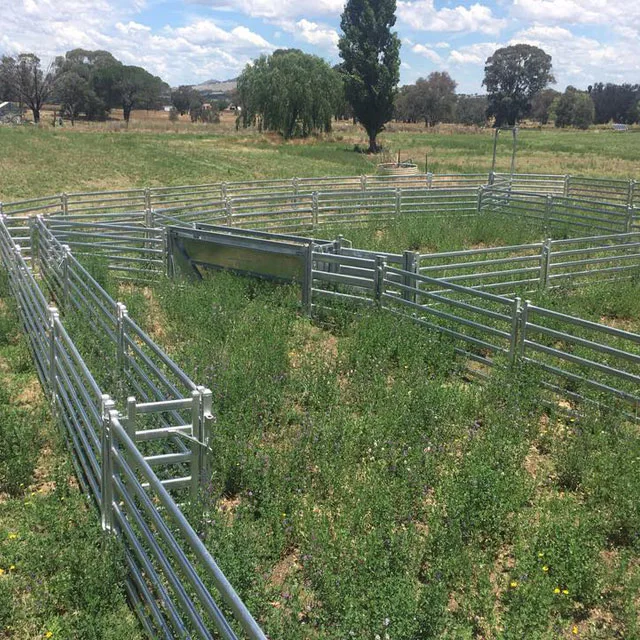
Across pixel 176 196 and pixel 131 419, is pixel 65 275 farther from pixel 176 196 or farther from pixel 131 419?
pixel 176 196

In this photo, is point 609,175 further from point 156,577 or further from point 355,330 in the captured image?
point 156,577

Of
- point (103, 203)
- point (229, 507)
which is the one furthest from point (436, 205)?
point (229, 507)

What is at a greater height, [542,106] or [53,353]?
[542,106]

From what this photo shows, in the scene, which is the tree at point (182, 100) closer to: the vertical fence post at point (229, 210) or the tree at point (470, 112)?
the tree at point (470, 112)

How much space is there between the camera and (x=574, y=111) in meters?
122

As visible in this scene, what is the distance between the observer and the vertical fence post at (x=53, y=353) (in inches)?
250

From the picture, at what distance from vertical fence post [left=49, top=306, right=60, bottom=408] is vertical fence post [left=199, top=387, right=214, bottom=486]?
2436 millimetres

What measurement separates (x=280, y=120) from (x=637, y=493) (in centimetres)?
4983

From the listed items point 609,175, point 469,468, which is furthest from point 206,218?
point 609,175

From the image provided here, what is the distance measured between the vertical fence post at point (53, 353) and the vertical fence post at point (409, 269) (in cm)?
467

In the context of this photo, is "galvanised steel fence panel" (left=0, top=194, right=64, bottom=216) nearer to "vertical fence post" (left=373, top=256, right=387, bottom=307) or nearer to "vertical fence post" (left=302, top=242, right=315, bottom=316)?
"vertical fence post" (left=302, top=242, right=315, bottom=316)

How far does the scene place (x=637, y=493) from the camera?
5.20 meters

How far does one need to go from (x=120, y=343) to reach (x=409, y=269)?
4.39m

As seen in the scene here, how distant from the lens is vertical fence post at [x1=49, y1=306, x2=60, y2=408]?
20.8 feet
